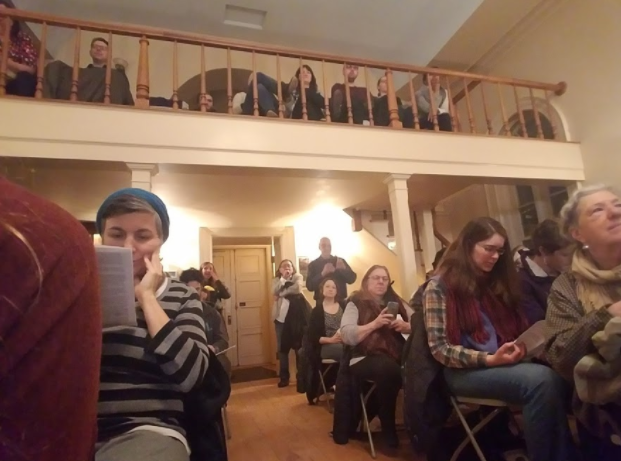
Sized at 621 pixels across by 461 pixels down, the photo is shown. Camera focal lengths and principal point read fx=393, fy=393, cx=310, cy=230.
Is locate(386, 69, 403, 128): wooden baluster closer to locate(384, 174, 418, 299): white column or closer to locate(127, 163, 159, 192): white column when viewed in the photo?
locate(384, 174, 418, 299): white column

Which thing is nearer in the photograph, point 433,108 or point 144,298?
point 144,298

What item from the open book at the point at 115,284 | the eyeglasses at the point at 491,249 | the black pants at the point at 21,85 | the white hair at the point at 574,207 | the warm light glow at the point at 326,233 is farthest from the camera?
the warm light glow at the point at 326,233

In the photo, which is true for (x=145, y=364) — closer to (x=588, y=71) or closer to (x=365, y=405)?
(x=365, y=405)

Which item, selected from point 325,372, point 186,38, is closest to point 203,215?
point 186,38

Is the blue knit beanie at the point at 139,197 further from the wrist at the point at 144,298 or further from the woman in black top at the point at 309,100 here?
the woman in black top at the point at 309,100

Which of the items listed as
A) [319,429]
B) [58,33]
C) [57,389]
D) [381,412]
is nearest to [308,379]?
[319,429]

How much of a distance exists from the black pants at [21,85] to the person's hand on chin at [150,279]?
2540mm

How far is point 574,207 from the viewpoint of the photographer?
4.81 ft

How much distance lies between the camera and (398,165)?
11.1ft

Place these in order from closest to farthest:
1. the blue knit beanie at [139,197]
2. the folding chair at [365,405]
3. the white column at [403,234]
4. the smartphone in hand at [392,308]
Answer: the blue knit beanie at [139,197]
the folding chair at [365,405]
the smartphone in hand at [392,308]
the white column at [403,234]

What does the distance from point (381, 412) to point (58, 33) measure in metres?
5.57

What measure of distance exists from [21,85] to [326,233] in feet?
12.7

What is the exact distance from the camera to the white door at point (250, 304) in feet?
21.0

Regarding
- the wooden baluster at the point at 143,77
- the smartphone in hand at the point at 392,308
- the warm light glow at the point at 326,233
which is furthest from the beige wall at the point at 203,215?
the smartphone in hand at the point at 392,308
